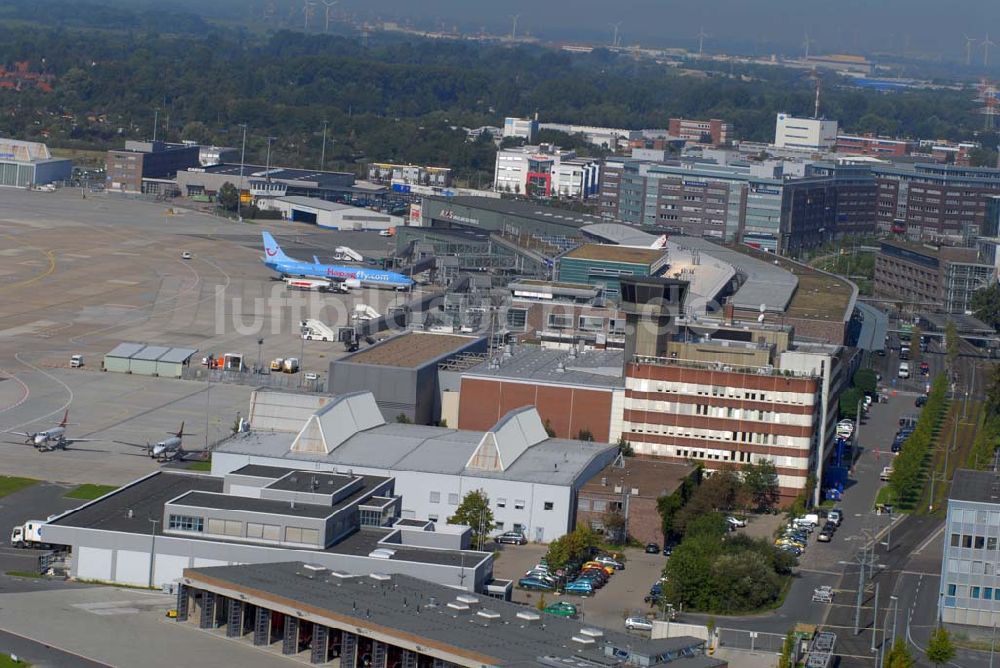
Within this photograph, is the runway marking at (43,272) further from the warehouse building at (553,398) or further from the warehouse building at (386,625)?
the warehouse building at (386,625)

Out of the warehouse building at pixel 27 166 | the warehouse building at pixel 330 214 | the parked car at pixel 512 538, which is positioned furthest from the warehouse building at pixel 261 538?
the warehouse building at pixel 27 166

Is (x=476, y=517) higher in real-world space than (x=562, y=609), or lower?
higher

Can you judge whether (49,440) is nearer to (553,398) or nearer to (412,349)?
(412,349)

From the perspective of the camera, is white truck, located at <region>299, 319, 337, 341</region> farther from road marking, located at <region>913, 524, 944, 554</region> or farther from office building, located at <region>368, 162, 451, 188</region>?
office building, located at <region>368, 162, 451, 188</region>

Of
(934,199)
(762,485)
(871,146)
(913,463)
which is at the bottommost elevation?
(762,485)

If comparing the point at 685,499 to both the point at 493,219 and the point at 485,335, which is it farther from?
the point at 493,219

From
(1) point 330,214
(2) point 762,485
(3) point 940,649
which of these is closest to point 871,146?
(1) point 330,214

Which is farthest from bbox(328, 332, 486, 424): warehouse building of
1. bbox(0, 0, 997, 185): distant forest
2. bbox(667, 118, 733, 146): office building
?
bbox(667, 118, 733, 146): office building

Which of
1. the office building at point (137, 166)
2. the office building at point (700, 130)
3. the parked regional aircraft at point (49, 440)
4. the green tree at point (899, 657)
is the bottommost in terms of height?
the parked regional aircraft at point (49, 440)
